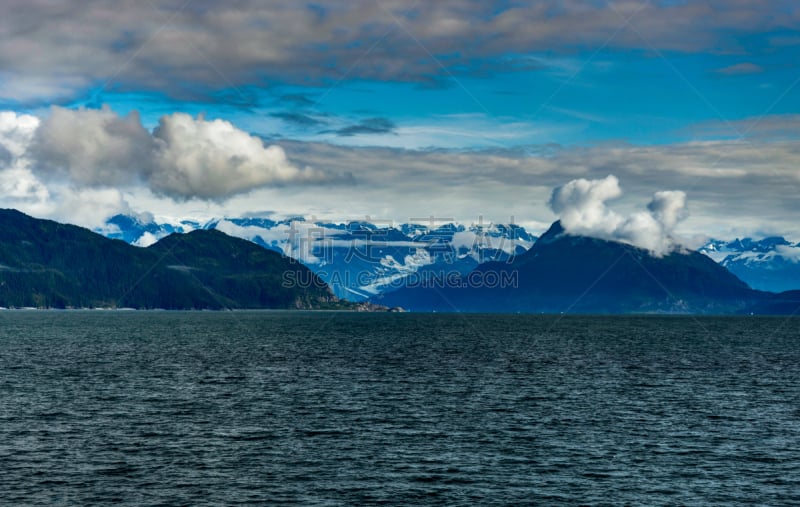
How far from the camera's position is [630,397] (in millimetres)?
115125

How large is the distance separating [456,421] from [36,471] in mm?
46879

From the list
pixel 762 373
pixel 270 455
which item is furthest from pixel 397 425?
Result: pixel 762 373

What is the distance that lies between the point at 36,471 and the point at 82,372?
77847 millimetres

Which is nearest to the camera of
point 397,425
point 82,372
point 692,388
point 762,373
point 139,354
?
point 397,425

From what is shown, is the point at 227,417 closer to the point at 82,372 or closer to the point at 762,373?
the point at 82,372

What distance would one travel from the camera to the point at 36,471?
218 feet

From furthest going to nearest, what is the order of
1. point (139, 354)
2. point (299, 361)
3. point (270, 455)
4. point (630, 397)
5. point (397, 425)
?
point (139, 354) → point (299, 361) → point (630, 397) → point (397, 425) → point (270, 455)

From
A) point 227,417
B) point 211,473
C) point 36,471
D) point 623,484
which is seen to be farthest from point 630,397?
point 36,471

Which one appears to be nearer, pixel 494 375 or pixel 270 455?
pixel 270 455

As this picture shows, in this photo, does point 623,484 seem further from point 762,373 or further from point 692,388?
point 762,373

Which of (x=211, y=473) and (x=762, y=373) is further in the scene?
(x=762, y=373)

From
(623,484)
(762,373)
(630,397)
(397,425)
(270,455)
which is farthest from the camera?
(762,373)

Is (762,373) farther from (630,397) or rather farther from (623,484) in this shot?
(623,484)

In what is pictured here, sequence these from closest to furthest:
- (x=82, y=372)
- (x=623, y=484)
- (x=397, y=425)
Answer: (x=623, y=484), (x=397, y=425), (x=82, y=372)
